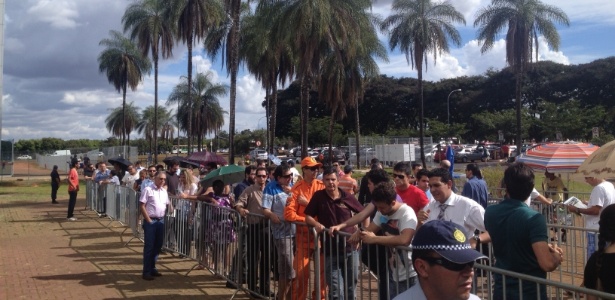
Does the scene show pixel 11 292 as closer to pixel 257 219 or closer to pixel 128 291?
pixel 128 291

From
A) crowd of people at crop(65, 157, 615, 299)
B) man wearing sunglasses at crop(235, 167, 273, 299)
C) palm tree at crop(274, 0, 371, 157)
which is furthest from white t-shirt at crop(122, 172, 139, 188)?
palm tree at crop(274, 0, 371, 157)

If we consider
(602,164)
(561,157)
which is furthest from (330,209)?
(561,157)

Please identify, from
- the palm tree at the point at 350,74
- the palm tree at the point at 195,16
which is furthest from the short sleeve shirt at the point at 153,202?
the palm tree at the point at 195,16

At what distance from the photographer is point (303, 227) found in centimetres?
638

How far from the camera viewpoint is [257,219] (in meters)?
7.66

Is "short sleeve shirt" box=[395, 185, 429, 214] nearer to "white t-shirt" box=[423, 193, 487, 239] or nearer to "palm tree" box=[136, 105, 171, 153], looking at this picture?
"white t-shirt" box=[423, 193, 487, 239]

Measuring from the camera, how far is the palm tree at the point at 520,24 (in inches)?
1368

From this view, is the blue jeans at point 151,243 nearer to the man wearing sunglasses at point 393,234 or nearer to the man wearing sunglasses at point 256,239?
the man wearing sunglasses at point 256,239

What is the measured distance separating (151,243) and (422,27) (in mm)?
31635

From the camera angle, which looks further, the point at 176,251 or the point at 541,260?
the point at 176,251

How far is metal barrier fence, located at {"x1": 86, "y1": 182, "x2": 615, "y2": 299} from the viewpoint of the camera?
4.98m

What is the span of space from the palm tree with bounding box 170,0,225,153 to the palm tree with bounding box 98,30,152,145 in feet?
49.8

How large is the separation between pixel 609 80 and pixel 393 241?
6762cm

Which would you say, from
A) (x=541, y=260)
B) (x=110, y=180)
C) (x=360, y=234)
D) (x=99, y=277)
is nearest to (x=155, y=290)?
(x=99, y=277)
